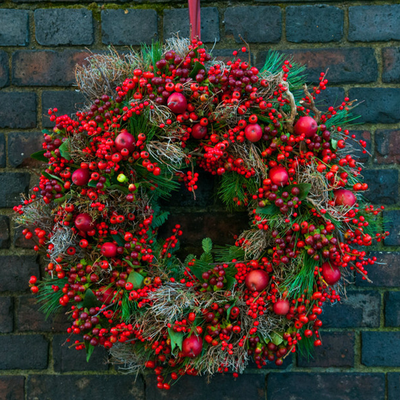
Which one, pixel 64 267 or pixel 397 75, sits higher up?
pixel 397 75

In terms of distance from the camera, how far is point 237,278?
36.7 inches

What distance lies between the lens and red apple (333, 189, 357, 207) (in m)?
0.89

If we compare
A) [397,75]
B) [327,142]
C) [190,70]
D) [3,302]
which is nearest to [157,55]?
[190,70]

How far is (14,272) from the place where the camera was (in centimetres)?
111

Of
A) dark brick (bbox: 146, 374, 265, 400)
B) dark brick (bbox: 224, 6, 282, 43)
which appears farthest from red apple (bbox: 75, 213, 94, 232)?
dark brick (bbox: 224, 6, 282, 43)

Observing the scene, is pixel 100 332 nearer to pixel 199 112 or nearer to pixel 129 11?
pixel 199 112

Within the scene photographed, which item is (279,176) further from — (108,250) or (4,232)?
(4,232)

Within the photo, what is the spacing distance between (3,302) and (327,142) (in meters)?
1.00

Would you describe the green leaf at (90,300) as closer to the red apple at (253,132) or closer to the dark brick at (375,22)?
the red apple at (253,132)

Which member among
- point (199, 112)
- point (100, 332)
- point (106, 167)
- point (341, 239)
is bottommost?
point (100, 332)

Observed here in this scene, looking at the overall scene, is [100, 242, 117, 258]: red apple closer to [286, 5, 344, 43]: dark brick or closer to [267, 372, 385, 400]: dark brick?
[267, 372, 385, 400]: dark brick

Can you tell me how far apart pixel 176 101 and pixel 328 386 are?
35.5 inches

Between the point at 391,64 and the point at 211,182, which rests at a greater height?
the point at 391,64

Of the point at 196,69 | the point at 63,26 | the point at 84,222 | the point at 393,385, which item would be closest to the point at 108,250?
the point at 84,222
